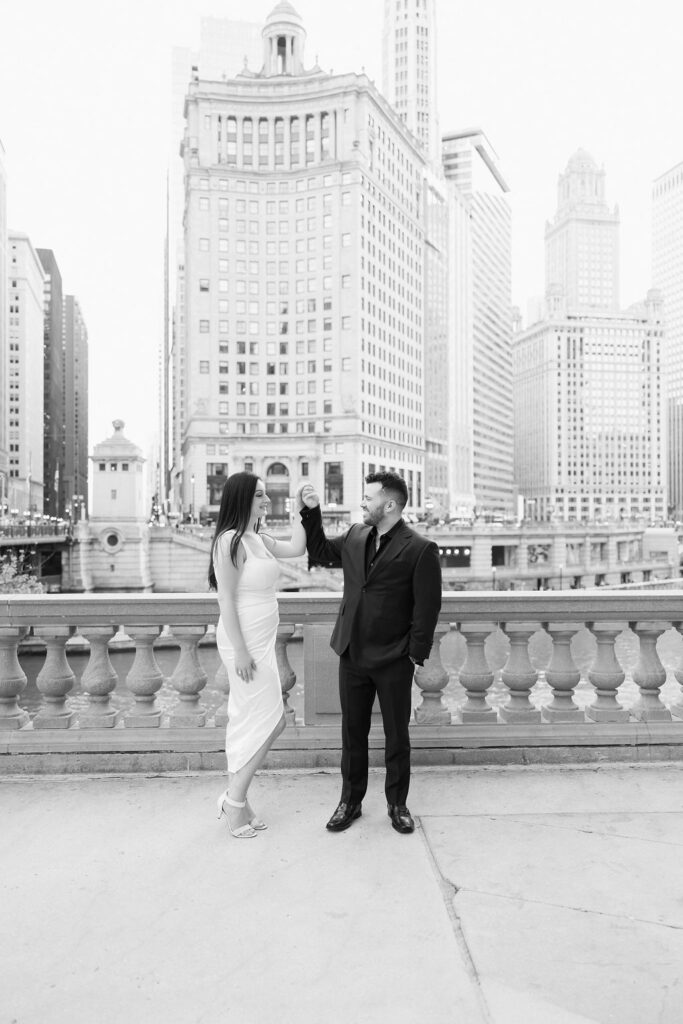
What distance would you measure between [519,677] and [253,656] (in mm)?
2294

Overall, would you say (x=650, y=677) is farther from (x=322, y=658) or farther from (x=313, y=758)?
(x=313, y=758)

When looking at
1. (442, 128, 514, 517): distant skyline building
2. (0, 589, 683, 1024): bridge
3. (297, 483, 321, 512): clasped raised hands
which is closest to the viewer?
(0, 589, 683, 1024): bridge

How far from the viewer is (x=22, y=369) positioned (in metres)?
154

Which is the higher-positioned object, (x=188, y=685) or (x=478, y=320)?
(x=478, y=320)

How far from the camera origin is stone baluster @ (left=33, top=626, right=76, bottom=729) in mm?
5496

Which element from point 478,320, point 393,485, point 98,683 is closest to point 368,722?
point 393,485

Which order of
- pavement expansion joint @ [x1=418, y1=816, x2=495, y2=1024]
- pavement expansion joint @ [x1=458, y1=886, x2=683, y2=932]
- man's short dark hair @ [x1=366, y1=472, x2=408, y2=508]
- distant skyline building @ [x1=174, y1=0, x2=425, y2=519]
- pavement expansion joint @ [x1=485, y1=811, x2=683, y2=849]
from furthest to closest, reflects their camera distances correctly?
distant skyline building @ [x1=174, y1=0, x2=425, y2=519] < man's short dark hair @ [x1=366, y1=472, x2=408, y2=508] < pavement expansion joint @ [x1=485, y1=811, x2=683, y2=849] < pavement expansion joint @ [x1=458, y1=886, x2=683, y2=932] < pavement expansion joint @ [x1=418, y1=816, x2=495, y2=1024]

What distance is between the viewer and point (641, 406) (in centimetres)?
19075

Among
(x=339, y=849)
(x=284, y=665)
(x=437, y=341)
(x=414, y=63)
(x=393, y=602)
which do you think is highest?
(x=414, y=63)

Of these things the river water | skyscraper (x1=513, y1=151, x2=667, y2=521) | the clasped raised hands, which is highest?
skyscraper (x1=513, y1=151, x2=667, y2=521)

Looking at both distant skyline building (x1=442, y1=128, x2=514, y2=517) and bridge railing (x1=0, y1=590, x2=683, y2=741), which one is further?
distant skyline building (x1=442, y1=128, x2=514, y2=517)

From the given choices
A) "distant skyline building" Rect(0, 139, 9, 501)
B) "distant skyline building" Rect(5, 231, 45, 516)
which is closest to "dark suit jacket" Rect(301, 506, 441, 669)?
"distant skyline building" Rect(0, 139, 9, 501)

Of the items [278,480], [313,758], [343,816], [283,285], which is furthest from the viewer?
[283,285]

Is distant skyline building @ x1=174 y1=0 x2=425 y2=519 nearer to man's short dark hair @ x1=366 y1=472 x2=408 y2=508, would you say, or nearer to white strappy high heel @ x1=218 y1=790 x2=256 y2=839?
man's short dark hair @ x1=366 y1=472 x2=408 y2=508
